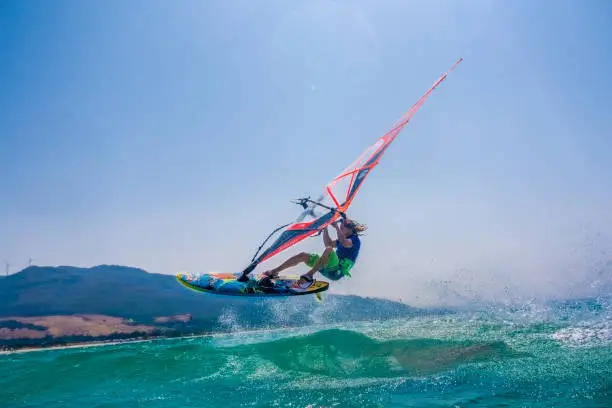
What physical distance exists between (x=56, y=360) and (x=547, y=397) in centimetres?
1833

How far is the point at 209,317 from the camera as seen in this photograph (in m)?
81.4

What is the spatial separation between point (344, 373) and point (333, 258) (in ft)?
13.2

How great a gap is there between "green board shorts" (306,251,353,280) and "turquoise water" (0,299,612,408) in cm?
329

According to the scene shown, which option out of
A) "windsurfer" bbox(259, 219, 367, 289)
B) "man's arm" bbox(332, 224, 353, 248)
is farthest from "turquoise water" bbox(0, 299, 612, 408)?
"man's arm" bbox(332, 224, 353, 248)

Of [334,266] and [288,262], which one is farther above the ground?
[288,262]

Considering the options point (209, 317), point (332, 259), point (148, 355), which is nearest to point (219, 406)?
point (332, 259)

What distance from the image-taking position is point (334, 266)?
1197 centimetres

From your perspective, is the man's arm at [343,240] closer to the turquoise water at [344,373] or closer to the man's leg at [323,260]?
the man's leg at [323,260]

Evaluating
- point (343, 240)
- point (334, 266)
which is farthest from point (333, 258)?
point (343, 240)

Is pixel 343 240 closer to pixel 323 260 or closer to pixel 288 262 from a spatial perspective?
pixel 323 260

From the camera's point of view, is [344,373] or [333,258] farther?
[344,373]

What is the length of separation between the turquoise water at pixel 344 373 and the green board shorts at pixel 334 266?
130 inches

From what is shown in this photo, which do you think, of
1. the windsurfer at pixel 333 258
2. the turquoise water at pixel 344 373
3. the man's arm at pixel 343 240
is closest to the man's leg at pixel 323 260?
the windsurfer at pixel 333 258

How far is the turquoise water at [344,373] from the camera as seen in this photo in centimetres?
796
